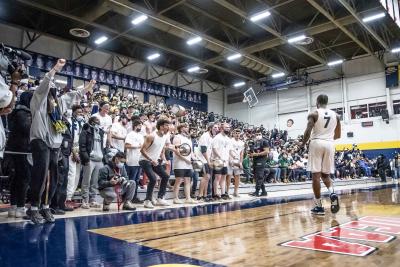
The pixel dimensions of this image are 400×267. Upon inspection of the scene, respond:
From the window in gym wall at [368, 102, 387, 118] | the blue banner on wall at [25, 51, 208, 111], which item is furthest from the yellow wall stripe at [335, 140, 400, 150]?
the blue banner on wall at [25, 51, 208, 111]

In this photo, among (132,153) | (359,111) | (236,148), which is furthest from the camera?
(359,111)

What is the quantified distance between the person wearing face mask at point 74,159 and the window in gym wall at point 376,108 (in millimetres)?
19131

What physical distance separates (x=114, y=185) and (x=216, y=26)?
12.0 meters

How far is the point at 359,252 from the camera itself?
2.36m

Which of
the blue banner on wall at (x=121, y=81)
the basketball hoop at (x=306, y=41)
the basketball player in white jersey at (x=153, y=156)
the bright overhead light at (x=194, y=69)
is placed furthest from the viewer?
the bright overhead light at (x=194, y=69)

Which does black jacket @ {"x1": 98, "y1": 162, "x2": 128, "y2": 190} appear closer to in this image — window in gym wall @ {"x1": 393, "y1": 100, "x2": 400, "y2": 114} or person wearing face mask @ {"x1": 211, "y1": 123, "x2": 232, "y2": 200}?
person wearing face mask @ {"x1": 211, "y1": 123, "x2": 232, "y2": 200}

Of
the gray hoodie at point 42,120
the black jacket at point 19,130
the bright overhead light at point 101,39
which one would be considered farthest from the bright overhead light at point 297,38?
the gray hoodie at point 42,120

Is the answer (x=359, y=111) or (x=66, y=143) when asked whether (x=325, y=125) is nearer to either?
(x=66, y=143)

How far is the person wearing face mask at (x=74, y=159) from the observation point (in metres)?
4.97

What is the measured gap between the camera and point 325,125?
4465 mm

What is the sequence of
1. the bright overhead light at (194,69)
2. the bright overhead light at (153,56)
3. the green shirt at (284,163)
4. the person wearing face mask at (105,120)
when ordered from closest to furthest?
1. the person wearing face mask at (105,120)
2. the green shirt at (284,163)
3. the bright overhead light at (153,56)
4. the bright overhead light at (194,69)

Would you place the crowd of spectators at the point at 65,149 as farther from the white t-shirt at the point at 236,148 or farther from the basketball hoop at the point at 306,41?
the basketball hoop at the point at 306,41

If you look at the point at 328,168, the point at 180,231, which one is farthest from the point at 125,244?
the point at 328,168

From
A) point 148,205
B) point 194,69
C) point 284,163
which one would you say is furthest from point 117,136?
point 194,69
